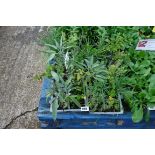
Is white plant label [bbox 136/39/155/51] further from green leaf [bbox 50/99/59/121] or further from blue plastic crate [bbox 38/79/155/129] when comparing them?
green leaf [bbox 50/99/59/121]

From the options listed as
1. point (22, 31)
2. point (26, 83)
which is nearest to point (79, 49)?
point (26, 83)

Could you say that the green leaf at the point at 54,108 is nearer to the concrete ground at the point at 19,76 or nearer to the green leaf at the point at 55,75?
the green leaf at the point at 55,75

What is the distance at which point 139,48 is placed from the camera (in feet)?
4.19

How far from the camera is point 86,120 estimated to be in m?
1.28

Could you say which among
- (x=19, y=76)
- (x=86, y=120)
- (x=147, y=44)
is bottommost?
(x=86, y=120)

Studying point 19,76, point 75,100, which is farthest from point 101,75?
point 19,76

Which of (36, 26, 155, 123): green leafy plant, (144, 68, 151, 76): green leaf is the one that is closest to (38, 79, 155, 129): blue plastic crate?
(36, 26, 155, 123): green leafy plant

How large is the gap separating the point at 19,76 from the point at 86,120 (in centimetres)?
60

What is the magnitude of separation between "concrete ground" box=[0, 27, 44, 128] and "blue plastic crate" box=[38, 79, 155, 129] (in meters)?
0.23

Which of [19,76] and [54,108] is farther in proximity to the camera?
[19,76]

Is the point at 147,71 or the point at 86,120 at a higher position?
the point at 147,71

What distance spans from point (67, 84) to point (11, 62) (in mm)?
669

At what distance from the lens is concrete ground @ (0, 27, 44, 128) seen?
155 centimetres

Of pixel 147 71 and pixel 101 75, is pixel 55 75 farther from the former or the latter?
pixel 147 71
